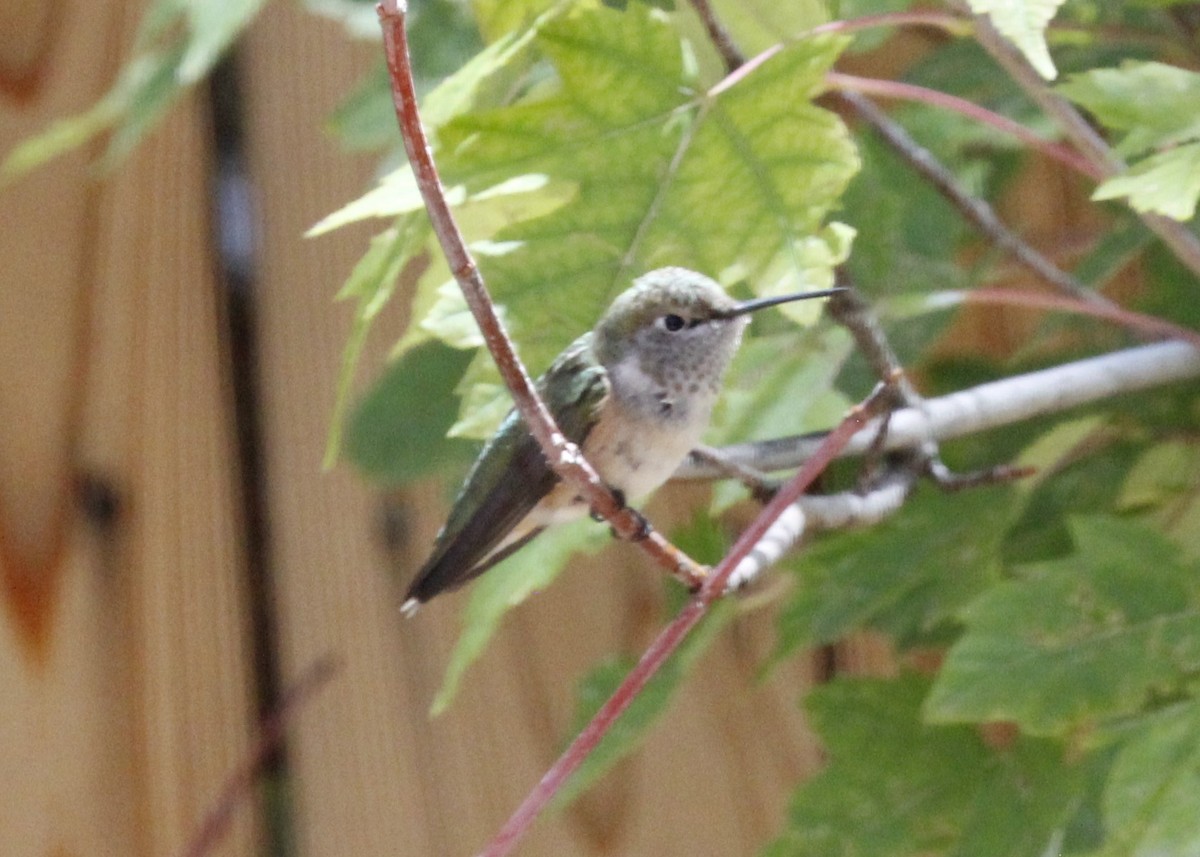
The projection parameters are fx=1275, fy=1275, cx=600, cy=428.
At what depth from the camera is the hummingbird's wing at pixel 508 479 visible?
40 cm

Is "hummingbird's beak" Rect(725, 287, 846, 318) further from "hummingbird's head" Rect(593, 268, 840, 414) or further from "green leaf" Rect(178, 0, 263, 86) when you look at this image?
"green leaf" Rect(178, 0, 263, 86)

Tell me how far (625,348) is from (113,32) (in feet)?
1.82

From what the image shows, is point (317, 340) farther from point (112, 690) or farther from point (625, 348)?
point (625, 348)

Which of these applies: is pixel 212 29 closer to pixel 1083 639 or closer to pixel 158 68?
pixel 158 68

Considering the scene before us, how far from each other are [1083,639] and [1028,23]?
0.28 meters

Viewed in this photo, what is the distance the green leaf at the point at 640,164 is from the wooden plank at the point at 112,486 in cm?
46

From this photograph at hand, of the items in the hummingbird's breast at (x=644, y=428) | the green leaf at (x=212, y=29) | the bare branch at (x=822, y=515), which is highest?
the green leaf at (x=212, y=29)

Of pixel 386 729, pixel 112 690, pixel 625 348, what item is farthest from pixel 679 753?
pixel 625 348

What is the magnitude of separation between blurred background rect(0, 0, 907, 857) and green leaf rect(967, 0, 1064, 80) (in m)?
0.50

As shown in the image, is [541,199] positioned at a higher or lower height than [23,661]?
higher

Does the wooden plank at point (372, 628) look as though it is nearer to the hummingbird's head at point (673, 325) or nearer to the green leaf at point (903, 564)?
the green leaf at point (903, 564)

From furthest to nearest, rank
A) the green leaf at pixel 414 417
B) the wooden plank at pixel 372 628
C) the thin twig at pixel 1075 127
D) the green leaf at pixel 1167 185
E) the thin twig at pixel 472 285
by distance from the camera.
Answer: the wooden plank at pixel 372 628, the green leaf at pixel 414 417, the thin twig at pixel 1075 127, the green leaf at pixel 1167 185, the thin twig at pixel 472 285

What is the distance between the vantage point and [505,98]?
491mm

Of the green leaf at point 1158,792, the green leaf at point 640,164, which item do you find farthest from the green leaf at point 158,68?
the green leaf at point 1158,792
